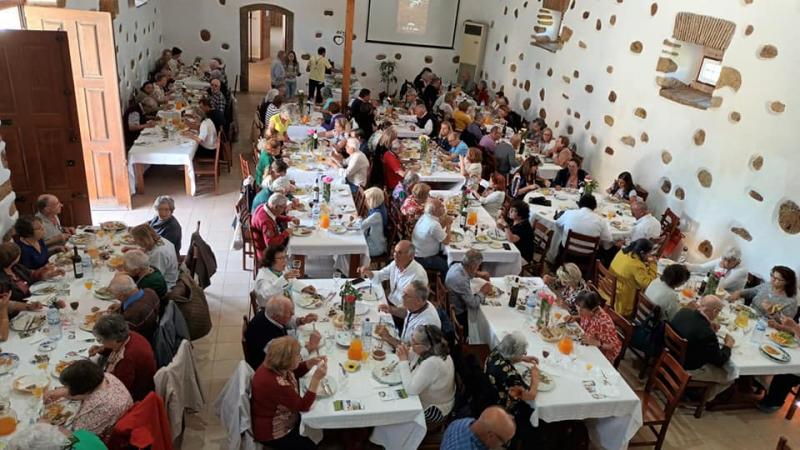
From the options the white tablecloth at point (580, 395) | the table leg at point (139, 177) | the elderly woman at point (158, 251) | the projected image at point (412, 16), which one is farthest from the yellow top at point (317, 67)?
the white tablecloth at point (580, 395)

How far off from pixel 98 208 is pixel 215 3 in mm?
8450

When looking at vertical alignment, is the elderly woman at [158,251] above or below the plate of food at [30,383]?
above

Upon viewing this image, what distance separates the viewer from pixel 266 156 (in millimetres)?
8453

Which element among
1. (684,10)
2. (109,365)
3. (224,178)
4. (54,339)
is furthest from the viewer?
(224,178)

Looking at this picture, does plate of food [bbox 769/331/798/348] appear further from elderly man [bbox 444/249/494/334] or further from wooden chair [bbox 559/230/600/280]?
elderly man [bbox 444/249/494/334]

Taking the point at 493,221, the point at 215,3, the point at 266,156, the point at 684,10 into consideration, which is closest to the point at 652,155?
the point at 684,10

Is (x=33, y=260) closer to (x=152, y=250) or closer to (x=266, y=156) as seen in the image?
(x=152, y=250)

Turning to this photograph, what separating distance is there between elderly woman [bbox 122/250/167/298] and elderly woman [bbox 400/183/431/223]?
3.14 metres

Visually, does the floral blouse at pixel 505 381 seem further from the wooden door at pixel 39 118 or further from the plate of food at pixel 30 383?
the wooden door at pixel 39 118

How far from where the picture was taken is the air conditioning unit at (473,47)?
15.8 meters

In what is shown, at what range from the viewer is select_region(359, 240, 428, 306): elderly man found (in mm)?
5559

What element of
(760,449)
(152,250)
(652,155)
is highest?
(652,155)

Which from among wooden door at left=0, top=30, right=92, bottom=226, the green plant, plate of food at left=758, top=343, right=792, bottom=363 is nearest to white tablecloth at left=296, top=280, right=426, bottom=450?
plate of food at left=758, top=343, right=792, bottom=363

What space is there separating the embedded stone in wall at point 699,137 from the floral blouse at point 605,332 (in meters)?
4.19
